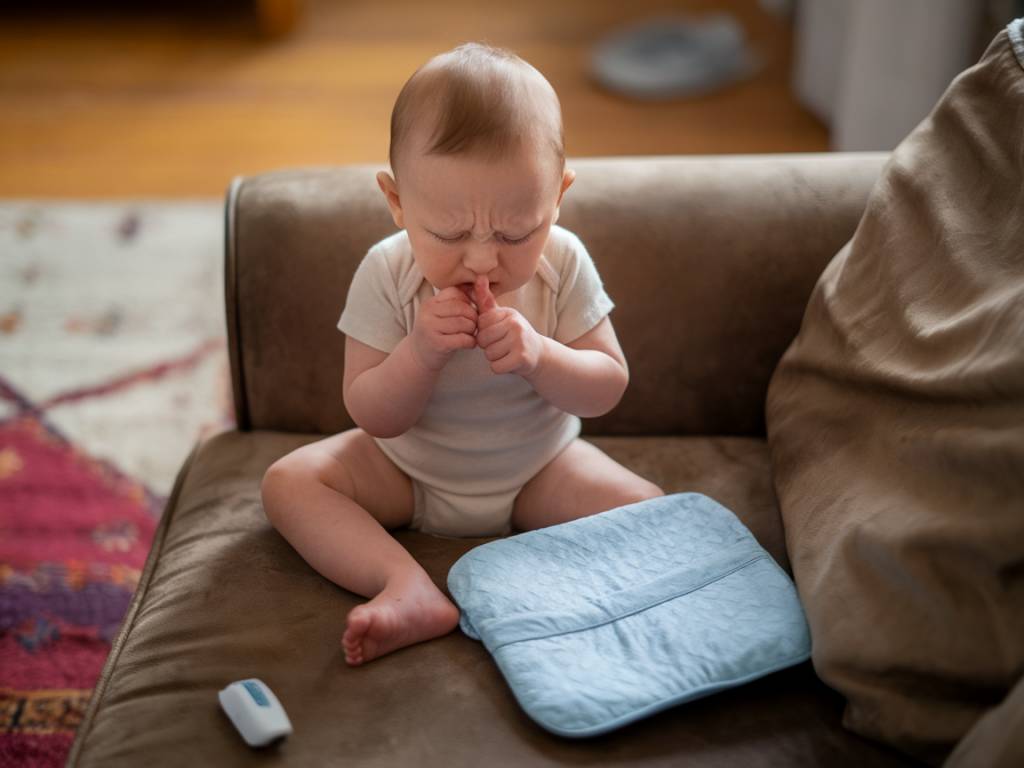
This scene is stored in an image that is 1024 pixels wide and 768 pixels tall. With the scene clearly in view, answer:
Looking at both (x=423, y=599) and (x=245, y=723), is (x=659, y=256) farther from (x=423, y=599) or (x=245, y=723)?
(x=245, y=723)

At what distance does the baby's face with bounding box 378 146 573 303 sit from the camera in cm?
108

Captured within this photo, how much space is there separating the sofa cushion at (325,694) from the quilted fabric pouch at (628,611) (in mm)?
28

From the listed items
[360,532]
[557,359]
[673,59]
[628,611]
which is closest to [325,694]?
[360,532]

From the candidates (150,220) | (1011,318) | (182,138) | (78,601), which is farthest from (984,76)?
(182,138)

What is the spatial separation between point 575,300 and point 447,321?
7.8 inches

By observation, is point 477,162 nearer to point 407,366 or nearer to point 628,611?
point 407,366

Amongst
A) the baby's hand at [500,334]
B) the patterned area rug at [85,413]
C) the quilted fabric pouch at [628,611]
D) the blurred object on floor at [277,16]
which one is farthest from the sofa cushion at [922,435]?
the blurred object on floor at [277,16]

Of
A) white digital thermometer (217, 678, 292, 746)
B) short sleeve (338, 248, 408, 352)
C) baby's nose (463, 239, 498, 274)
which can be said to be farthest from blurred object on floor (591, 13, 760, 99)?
white digital thermometer (217, 678, 292, 746)

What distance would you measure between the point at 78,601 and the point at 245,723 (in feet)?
2.46

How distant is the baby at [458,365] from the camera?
109 cm

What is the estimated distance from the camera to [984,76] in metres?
1.22

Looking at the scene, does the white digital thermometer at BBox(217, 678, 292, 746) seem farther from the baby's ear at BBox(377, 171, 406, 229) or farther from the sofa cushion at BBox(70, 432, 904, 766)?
the baby's ear at BBox(377, 171, 406, 229)

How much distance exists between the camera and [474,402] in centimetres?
130

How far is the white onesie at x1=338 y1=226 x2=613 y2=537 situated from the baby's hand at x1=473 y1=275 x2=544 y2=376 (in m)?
0.10
